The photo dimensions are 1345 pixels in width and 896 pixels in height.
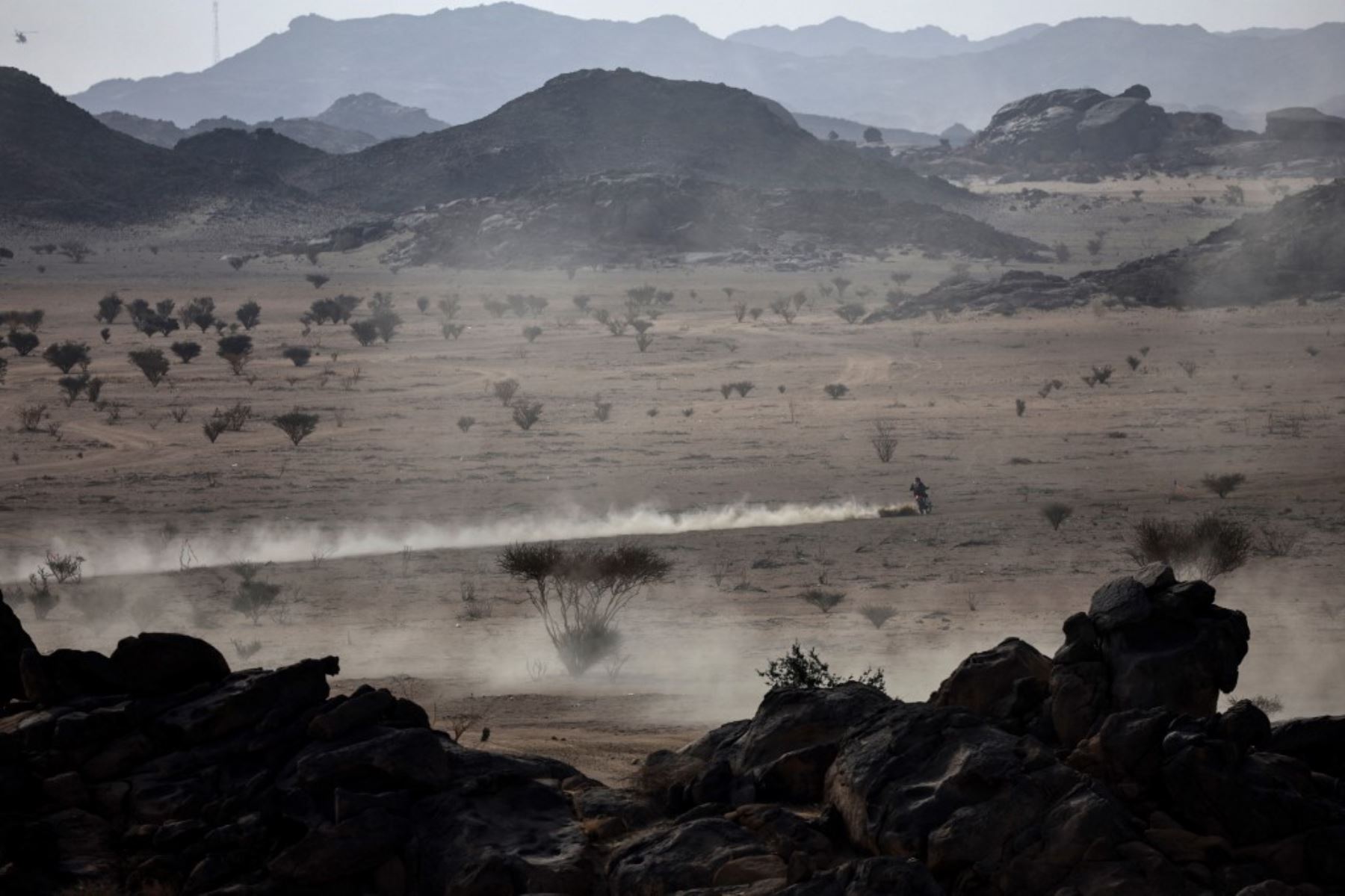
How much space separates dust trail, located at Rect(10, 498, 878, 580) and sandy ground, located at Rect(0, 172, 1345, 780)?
14 centimetres

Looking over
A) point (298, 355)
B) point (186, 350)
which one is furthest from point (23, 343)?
point (298, 355)

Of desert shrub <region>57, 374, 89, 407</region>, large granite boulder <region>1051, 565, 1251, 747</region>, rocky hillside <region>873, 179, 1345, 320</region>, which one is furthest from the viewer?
rocky hillside <region>873, 179, 1345, 320</region>

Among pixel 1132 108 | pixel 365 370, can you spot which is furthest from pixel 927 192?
pixel 365 370

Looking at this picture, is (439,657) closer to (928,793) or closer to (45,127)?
(928,793)

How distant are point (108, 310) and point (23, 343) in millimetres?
13668

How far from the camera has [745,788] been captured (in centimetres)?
1259

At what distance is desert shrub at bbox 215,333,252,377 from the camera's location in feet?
187

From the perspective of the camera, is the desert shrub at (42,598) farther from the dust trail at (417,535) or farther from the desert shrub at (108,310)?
the desert shrub at (108,310)

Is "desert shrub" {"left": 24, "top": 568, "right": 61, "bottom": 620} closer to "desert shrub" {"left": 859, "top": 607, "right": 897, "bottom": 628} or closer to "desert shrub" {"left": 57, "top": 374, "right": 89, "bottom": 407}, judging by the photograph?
"desert shrub" {"left": 859, "top": 607, "right": 897, "bottom": 628}

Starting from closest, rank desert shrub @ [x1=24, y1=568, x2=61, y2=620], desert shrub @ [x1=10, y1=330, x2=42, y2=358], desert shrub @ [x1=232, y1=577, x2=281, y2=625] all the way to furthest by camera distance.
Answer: desert shrub @ [x1=232, y1=577, x2=281, y2=625], desert shrub @ [x1=24, y1=568, x2=61, y2=620], desert shrub @ [x1=10, y1=330, x2=42, y2=358]

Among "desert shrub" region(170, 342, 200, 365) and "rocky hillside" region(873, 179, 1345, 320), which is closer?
"desert shrub" region(170, 342, 200, 365)

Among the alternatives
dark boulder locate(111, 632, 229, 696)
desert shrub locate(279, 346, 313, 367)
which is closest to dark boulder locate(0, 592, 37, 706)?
dark boulder locate(111, 632, 229, 696)

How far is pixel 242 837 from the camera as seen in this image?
12.1m

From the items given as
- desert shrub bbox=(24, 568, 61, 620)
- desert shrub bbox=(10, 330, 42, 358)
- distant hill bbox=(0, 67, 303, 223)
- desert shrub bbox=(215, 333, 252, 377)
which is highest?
distant hill bbox=(0, 67, 303, 223)
